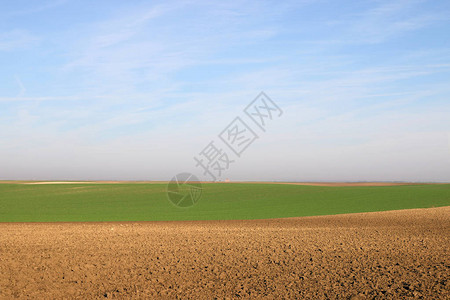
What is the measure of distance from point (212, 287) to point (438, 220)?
64.9 feet

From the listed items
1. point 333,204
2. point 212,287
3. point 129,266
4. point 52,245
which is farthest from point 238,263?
point 333,204

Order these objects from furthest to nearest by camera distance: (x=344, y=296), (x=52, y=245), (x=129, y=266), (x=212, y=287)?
1. (x=52, y=245)
2. (x=129, y=266)
3. (x=212, y=287)
4. (x=344, y=296)

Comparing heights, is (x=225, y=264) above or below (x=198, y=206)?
above

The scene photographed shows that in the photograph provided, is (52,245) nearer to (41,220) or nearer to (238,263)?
(238,263)

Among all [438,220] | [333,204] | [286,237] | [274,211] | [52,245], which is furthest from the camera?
[333,204]

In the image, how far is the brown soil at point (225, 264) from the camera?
10.1 m

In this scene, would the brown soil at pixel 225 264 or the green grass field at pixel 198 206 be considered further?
the green grass field at pixel 198 206

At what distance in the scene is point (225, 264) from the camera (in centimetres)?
1263

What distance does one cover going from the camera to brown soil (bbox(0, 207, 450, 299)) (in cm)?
1008

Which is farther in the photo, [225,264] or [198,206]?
[198,206]

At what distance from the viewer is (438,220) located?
24.9m

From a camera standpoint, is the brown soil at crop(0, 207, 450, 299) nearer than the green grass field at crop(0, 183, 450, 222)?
Yes

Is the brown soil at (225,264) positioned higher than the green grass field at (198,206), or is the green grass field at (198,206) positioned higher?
the brown soil at (225,264)

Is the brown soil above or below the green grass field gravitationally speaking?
above
